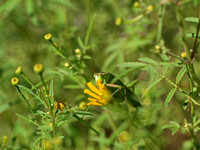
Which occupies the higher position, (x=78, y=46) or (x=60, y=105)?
(x=78, y=46)

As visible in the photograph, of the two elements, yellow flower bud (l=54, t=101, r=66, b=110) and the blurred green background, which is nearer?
yellow flower bud (l=54, t=101, r=66, b=110)

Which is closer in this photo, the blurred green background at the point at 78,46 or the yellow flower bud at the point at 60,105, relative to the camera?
the yellow flower bud at the point at 60,105

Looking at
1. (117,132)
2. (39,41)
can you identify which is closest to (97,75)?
(117,132)

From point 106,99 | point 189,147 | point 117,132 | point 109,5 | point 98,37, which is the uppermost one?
point 109,5

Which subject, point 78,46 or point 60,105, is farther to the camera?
point 78,46

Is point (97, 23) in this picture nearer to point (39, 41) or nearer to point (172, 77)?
point (39, 41)

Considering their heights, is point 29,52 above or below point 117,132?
above

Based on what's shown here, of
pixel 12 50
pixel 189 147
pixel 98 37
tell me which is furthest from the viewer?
pixel 12 50

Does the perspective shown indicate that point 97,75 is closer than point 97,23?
Yes
